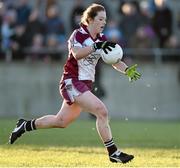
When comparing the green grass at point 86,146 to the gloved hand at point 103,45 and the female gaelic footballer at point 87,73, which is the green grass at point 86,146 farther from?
the gloved hand at point 103,45

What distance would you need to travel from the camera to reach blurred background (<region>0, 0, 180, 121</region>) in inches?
863

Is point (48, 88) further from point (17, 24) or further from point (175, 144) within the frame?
point (175, 144)

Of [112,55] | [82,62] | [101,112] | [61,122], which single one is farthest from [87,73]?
[61,122]

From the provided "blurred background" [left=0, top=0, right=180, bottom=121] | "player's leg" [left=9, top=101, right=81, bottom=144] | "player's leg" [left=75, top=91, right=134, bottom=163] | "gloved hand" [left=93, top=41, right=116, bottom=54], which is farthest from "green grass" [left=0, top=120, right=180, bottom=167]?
"blurred background" [left=0, top=0, right=180, bottom=121]

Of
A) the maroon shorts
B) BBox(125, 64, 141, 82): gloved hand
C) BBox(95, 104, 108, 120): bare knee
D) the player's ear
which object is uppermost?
the player's ear

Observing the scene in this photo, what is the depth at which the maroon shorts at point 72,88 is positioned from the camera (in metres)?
11.0

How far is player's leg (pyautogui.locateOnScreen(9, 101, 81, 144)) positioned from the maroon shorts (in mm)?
195

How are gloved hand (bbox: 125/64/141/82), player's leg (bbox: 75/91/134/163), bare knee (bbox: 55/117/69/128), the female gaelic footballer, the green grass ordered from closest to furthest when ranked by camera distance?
1. player's leg (bbox: 75/91/134/163)
2. the female gaelic footballer
3. the green grass
4. gloved hand (bbox: 125/64/141/82)
5. bare knee (bbox: 55/117/69/128)

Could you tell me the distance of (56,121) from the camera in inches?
455

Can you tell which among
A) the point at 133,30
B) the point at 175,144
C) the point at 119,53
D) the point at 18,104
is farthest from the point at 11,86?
the point at 119,53

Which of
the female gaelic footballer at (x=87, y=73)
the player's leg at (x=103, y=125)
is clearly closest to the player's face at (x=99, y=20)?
the female gaelic footballer at (x=87, y=73)

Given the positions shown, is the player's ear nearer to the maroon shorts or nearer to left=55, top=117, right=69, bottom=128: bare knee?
the maroon shorts

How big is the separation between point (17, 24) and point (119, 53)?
11.1 meters

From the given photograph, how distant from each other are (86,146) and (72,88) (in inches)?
105
